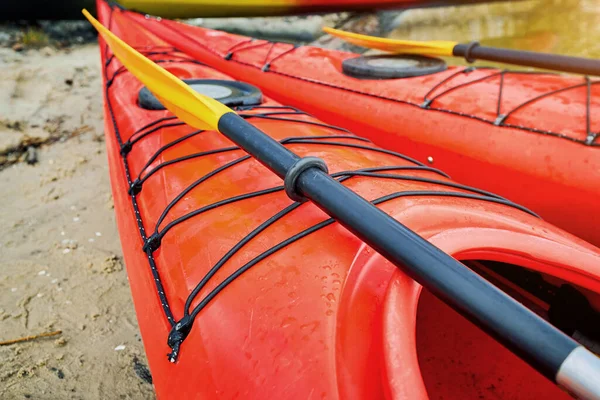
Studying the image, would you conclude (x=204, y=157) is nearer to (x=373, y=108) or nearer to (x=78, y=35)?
(x=373, y=108)

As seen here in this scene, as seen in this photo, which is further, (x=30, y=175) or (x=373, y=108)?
(x=30, y=175)

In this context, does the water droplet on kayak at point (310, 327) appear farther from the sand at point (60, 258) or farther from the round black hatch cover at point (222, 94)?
the round black hatch cover at point (222, 94)

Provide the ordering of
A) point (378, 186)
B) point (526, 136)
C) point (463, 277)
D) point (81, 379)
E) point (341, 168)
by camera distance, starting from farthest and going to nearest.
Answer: point (526, 136) < point (81, 379) < point (341, 168) < point (378, 186) < point (463, 277)

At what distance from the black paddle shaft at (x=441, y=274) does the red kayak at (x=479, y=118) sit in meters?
1.11

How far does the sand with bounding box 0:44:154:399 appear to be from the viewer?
146cm

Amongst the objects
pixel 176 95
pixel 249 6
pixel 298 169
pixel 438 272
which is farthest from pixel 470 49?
pixel 249 6

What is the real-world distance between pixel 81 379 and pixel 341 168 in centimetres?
117

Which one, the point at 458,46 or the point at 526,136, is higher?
the point at 458,46

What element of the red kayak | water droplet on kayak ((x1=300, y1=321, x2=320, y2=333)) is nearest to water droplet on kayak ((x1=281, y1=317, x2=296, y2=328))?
water droplet on kayak ((x1=300, y1=321, x2=320, y2=333))

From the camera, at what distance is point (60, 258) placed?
2020 millimetres

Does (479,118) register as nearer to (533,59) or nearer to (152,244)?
(533,59)

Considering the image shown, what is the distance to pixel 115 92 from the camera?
215 cm

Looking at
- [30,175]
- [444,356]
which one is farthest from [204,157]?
[30,175]

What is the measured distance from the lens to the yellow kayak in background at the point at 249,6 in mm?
4648
